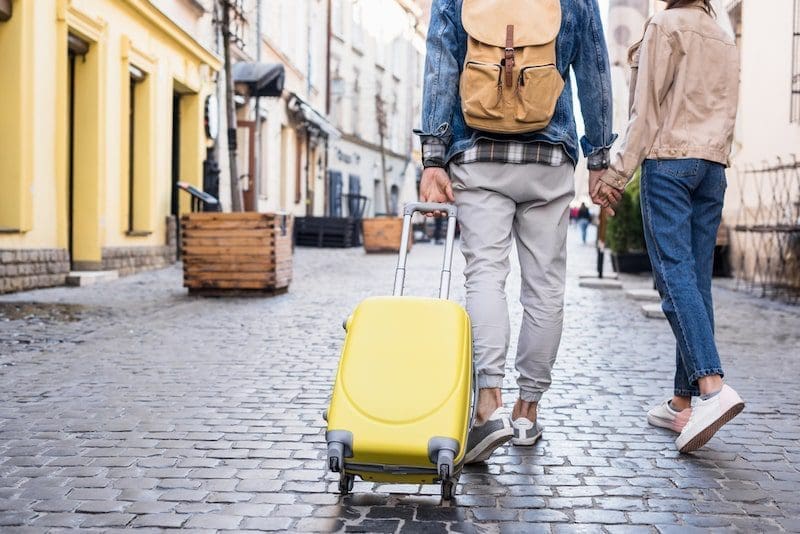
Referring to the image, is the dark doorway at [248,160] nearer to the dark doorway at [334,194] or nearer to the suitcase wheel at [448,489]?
the dark doorway at [334,194]

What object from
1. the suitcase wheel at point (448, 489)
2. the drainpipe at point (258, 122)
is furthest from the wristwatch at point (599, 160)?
the drainpipe at point (258, 122)

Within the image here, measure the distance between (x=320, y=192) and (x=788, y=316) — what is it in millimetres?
22961

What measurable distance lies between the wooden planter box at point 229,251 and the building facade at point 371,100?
18013 mm

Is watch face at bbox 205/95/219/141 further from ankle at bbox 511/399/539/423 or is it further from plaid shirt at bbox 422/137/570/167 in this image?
plaid shirt at bbox 422/137/570/167

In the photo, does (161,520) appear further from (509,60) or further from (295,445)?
(509,60)

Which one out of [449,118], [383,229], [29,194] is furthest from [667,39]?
[383,229]

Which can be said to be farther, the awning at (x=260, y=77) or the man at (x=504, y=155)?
the awning at (x=260, y=77)

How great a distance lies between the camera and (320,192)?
30.9 meters

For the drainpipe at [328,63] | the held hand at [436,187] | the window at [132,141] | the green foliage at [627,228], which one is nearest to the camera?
the held hand at [436,187]

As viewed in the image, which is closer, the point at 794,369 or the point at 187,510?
the point at 187,510

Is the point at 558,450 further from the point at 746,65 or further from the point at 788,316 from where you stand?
the point at 746,65

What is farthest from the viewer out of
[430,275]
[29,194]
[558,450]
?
[430,275]

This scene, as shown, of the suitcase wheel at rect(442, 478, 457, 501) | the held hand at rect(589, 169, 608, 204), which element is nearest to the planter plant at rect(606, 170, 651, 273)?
the held hand at rect(589, 169, 608, 204)

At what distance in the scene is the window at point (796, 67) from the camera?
10789mm
